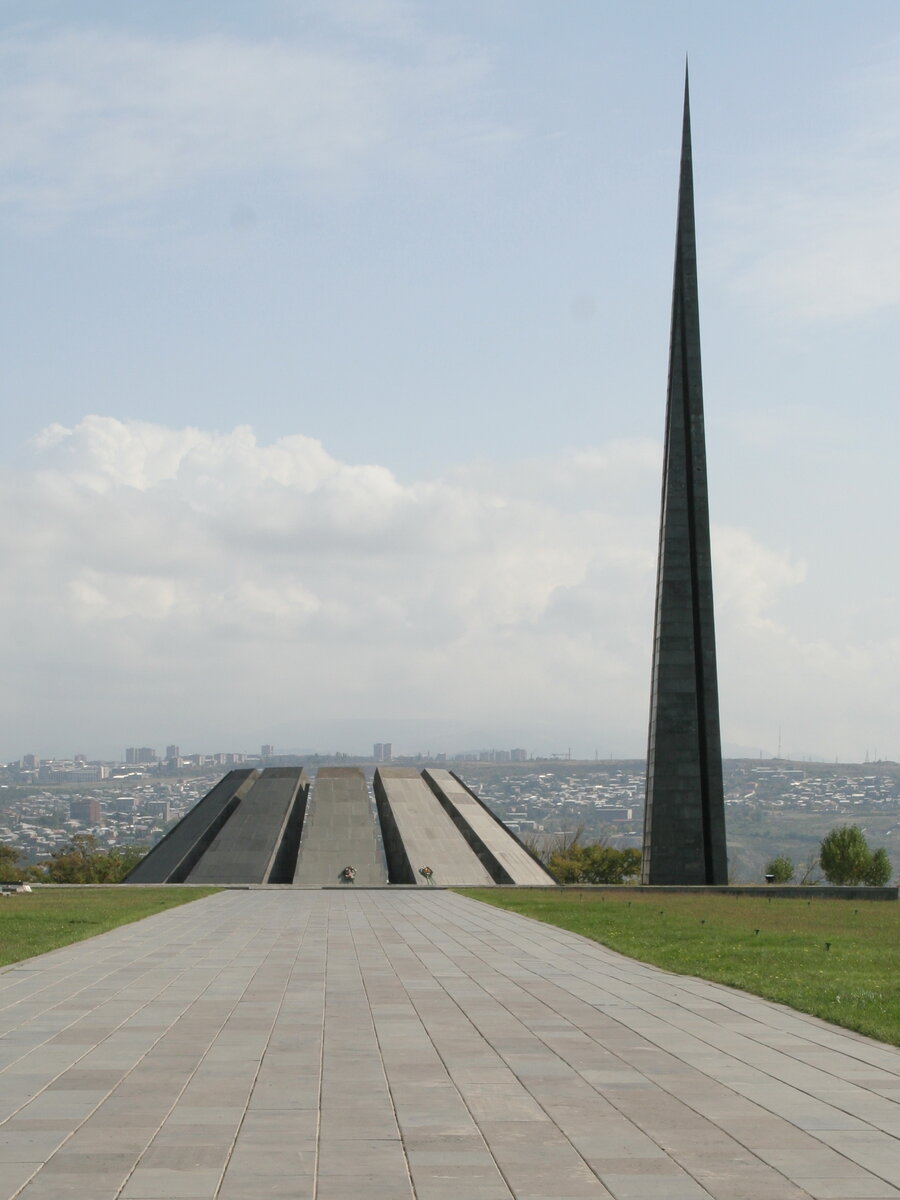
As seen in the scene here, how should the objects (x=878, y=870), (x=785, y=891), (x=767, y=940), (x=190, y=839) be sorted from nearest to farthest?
(x=767, y=940) → (x=785, y=891) → (x=190, y=839) → (x=878, y=870)

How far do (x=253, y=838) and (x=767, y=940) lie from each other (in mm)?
21586

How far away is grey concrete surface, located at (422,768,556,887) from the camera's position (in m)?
32.4

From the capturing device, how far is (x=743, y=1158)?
17.1 feet

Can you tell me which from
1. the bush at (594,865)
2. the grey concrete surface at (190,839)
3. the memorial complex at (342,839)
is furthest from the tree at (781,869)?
the grey concrete surface at (190,839)

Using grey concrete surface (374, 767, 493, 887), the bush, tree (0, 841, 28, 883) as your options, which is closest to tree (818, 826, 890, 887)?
the bush

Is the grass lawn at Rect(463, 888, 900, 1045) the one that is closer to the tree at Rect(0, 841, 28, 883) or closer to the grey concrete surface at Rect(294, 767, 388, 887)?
the grey concrete surface at Rect(294, 767, 388, 887)

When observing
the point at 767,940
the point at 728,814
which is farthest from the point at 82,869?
the point at 728,814

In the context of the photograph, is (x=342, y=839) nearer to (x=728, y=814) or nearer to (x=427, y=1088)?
(x=427, y=1088)

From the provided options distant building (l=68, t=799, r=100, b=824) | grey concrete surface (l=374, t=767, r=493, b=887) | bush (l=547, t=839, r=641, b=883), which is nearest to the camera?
grey concrete surface (l=374, t=767, r=493, b=887)

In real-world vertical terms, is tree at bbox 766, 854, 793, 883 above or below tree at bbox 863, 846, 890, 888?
below

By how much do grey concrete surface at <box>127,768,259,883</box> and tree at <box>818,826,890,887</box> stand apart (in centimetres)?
1855

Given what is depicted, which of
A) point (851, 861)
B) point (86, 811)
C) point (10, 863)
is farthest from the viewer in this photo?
point (86, 811)

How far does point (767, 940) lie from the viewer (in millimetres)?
A: 15258

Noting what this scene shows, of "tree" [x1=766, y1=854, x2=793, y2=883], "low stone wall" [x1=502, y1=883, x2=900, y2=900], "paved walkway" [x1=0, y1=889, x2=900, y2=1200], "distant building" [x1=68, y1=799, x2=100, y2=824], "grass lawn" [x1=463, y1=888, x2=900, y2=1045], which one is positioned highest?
"paved walkway" [x1=0, y1=889, x2=900, y2=1200]
